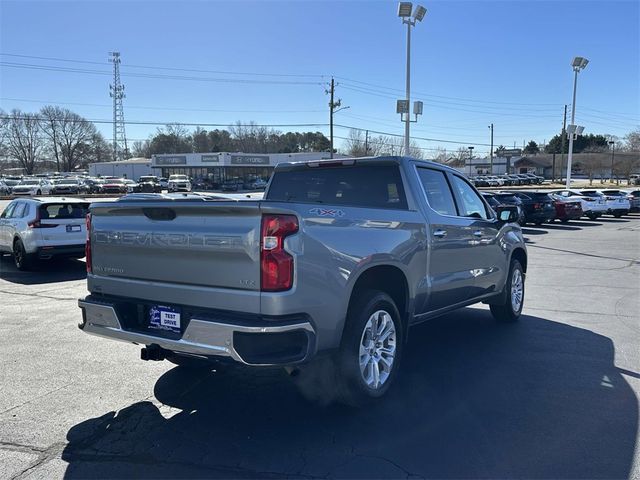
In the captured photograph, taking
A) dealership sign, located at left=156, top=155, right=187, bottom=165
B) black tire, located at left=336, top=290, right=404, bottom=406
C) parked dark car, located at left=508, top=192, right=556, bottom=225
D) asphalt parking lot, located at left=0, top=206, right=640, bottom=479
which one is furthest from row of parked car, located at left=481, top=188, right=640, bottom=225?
dealership sign, located at left=156, top=155, right=187, bottom=165

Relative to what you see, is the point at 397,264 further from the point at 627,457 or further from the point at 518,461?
the point at 627,457

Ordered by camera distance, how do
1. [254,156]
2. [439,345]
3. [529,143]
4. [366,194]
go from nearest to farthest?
1. [366,194]
2. [439,345]
3. [254,156]
4. [529,143]

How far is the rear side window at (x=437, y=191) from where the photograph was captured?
17.3 feet

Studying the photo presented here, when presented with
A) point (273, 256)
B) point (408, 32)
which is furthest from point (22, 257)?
point (408, 32)

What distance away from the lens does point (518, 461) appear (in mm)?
3422

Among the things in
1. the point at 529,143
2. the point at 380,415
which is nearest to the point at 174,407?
the point at 380,415

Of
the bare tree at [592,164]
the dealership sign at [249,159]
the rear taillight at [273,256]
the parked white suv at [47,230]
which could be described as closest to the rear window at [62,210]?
the parked white suv at [47,230]

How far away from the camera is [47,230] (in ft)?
36.2

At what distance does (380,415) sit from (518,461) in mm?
1073

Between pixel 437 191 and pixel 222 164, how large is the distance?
69.7 meters

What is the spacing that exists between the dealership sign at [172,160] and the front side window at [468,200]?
74948 millimetres

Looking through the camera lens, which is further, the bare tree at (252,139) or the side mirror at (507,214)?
the bare tree at (252,139)

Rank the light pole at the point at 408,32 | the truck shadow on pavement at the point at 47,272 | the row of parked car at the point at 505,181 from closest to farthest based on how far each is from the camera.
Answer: the truck shadow on pavement at the point at 47,272
the light pole at the point at 408,32
the row of parked car at the point at 505,181

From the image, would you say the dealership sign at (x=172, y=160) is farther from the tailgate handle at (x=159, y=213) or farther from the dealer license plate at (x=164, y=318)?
the dealer license plate at (x=164, y=318)
